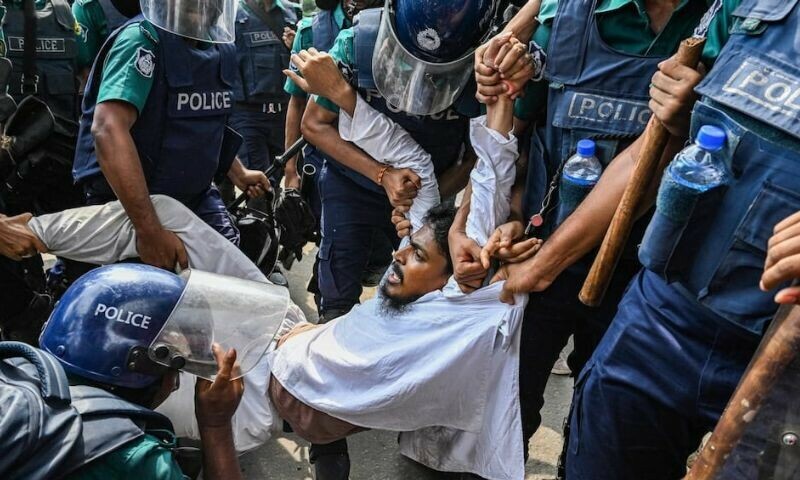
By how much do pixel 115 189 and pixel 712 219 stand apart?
6.76 ft

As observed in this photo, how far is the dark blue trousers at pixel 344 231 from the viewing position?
3.13m

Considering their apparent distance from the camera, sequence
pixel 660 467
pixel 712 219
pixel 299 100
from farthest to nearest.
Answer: pixel 299 100, pixel 660 467, pixel 712 219

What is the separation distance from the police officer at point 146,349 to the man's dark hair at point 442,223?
0.87 m

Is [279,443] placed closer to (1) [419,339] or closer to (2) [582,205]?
(1) [419,339]

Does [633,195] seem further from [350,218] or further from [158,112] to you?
[158,112]

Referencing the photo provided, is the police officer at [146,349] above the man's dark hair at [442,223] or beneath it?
above

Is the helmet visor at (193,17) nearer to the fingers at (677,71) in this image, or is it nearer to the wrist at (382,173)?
the wrist at (382,173)

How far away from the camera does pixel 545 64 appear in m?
2.18

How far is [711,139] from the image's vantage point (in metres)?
1.50

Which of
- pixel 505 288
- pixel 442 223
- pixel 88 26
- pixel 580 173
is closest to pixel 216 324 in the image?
pixel 505 288

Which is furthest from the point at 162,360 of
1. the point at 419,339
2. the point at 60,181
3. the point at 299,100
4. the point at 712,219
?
the point at 299,100

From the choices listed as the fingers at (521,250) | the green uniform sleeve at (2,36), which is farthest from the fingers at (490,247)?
the green uniform sleeve at (2,36)

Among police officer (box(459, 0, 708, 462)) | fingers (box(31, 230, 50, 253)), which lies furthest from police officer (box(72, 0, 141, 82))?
police officer (box(459, 0, 708, 462))

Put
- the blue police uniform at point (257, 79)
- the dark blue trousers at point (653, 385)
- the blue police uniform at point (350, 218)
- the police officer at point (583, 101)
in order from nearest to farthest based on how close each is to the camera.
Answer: the dark blue trousers at point (653, 385) < the police officer at point (583, 101) < the blue police uniform at point (350, 218) < the blue police uniform at point (257, 79)
